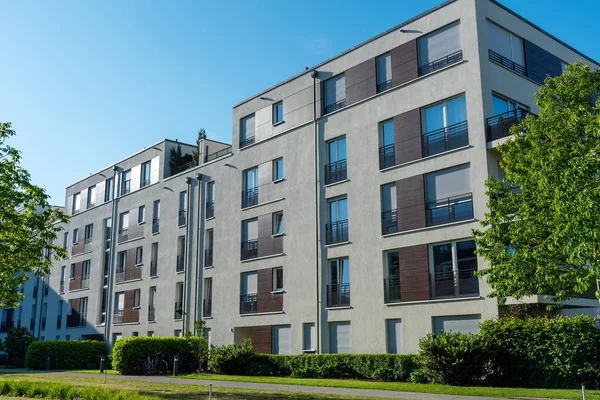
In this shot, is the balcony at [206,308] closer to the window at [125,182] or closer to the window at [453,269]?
the window at [125,182]

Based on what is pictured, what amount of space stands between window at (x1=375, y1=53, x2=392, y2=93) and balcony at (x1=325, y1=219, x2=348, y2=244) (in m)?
6.38

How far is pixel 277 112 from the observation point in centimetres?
3488

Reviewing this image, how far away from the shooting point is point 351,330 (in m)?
28.2

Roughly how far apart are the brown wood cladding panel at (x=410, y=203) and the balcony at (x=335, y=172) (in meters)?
3.55

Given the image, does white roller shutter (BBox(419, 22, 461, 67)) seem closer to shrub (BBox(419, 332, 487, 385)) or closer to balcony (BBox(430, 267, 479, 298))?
balcony (BBox(430, 267, 479, 298))

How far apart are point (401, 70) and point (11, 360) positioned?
35955mm

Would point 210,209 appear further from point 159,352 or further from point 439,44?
point 439,44

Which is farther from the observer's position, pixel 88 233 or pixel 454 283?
pixel 88 233

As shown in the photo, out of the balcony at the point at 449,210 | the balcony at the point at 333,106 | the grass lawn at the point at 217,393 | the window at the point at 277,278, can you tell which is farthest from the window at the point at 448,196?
the grass lawn at the point at 217,393

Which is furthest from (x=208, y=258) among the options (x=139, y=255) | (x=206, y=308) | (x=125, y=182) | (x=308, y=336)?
(x=125, y=182)

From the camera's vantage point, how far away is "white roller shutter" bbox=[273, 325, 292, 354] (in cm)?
3114

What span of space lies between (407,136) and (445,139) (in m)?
1.95

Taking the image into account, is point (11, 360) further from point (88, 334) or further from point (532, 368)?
point (532, 368)

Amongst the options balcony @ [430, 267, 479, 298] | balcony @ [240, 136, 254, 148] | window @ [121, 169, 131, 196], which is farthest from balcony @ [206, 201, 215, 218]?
balcony @ [430, 267, 479, 298]
